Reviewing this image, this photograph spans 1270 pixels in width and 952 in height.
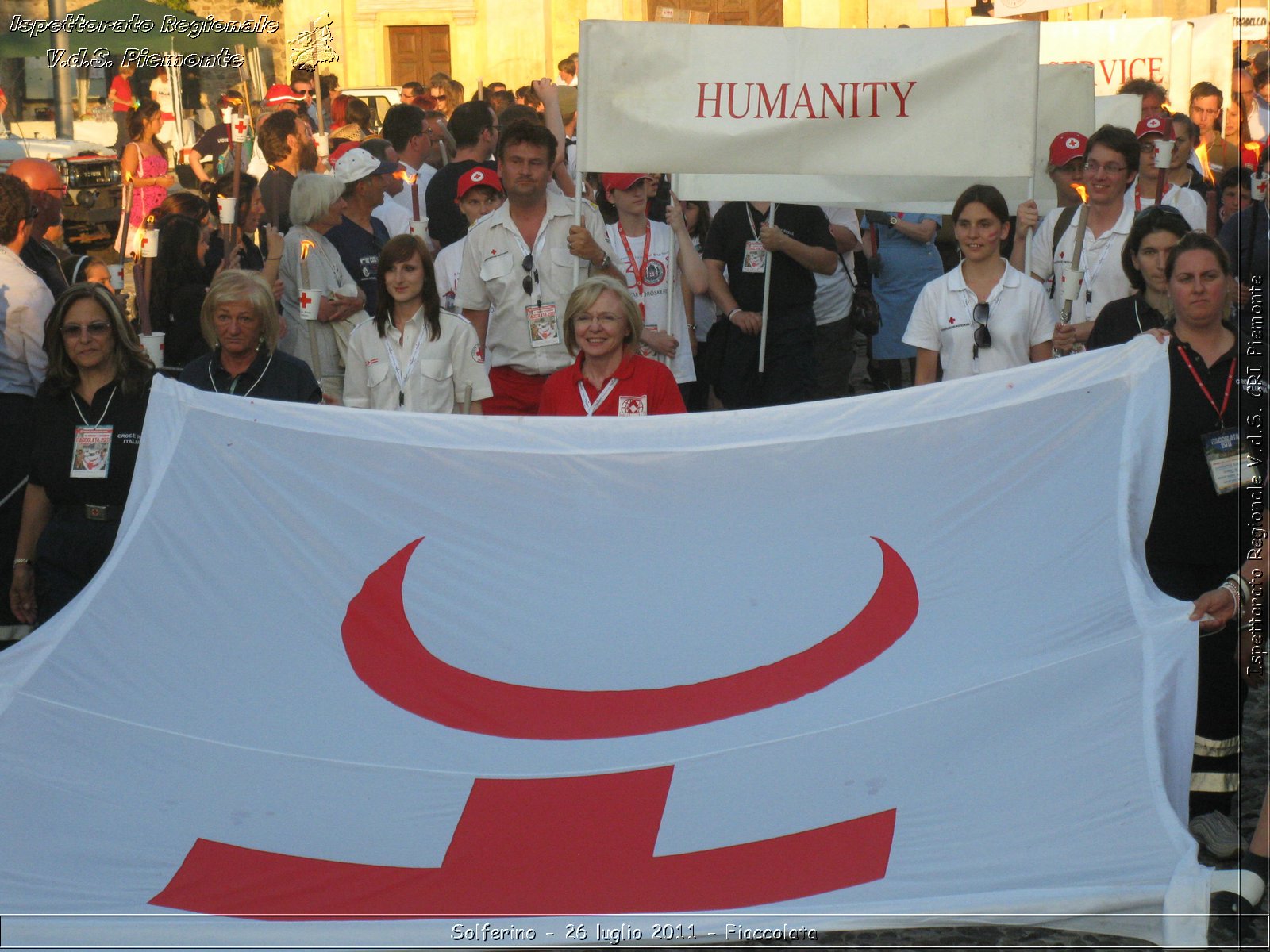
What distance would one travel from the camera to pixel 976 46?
634cm

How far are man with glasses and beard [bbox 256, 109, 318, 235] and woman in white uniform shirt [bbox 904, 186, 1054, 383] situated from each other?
4477 mm

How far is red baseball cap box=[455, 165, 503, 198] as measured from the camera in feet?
26.9

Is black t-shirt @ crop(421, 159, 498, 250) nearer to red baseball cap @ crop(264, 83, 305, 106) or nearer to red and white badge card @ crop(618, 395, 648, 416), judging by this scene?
red and white badge card @ crop(618, 395, 648, 416)

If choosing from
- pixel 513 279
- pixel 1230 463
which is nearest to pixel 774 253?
pixel 513 279

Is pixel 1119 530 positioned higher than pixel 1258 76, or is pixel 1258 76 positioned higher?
pixel 1258 76

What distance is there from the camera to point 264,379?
5863 millimetres

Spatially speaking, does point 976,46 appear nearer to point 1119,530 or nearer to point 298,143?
point 1119,530

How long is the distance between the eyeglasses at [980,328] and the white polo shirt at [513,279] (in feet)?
5.40

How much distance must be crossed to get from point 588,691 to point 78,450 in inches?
93.9

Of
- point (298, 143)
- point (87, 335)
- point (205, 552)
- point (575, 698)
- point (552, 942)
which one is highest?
point (298, 143)

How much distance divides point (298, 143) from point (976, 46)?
4.67 meters

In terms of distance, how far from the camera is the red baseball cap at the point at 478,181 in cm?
820

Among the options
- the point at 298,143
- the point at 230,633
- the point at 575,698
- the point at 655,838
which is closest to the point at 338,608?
the point at 230,633

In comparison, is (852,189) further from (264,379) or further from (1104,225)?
(264,379)
